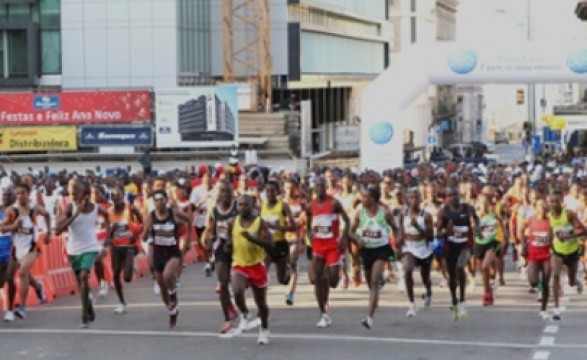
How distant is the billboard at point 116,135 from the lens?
179ft

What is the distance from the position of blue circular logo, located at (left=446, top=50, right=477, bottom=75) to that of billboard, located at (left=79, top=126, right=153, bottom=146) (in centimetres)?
1536

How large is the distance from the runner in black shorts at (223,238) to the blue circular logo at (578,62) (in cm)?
2641

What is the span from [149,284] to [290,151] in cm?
3477

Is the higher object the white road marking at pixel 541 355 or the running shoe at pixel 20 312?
the running shoe at pixel 20 312

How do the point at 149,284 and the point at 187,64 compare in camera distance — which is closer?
the point at 149,284

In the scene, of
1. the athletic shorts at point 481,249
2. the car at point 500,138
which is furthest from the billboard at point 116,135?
the car at point 500,138

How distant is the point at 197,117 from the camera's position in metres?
53.8

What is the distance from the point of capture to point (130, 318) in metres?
18.8

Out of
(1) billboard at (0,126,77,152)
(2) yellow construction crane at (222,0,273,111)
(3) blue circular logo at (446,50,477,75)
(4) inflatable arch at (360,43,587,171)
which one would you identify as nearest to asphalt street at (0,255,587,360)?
(3) blue circular logo at (446,50,477,75)

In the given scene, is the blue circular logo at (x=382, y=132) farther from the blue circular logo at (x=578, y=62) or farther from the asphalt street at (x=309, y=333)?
the asphalt street at (x=309, y=333)

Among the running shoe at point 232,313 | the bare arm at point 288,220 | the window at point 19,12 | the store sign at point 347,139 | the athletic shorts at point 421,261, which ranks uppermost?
the window at point 19,12

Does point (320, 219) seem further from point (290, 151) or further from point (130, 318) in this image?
point (290, 151)

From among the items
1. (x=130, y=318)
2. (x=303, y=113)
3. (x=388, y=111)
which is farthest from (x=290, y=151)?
(x=130, y=318)

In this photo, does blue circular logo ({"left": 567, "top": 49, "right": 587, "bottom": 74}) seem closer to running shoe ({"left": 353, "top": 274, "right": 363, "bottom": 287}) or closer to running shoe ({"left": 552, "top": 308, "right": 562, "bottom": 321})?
running shoe ({"left": 353, "top": 274, "right": 363, "bottom": 287})
